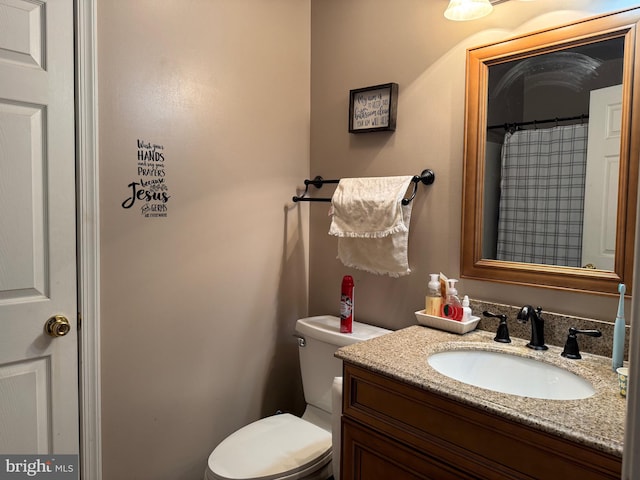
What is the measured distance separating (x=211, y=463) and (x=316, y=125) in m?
1.42

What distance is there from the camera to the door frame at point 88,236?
1.33 meters

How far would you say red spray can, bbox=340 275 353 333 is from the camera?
5.46 feet

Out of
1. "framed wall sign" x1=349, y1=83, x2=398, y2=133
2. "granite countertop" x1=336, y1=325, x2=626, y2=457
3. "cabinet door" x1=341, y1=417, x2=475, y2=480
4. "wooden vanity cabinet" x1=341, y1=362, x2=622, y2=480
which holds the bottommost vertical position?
"cabinet door" x1=341, y1=417, x2=475, y2=480

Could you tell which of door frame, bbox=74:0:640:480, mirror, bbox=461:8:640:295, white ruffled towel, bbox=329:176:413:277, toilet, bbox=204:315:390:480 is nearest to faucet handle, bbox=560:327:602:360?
mirror, bbox=461:8:640:295

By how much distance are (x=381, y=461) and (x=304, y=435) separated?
50 centimetres

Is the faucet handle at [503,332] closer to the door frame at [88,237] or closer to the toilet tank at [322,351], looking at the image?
the toilet tank at [322,351]

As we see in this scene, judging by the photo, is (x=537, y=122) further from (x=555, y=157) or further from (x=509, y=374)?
(x=509, y=374)

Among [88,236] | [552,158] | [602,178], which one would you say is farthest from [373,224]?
Result: [88,236]

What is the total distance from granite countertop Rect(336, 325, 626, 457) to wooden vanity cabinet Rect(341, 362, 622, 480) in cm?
2

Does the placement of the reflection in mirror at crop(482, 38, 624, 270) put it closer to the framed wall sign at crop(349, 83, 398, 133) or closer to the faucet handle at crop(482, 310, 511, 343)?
the faucet handle at crop(482, 310, 511, 343)

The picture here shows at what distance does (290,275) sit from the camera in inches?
78.1

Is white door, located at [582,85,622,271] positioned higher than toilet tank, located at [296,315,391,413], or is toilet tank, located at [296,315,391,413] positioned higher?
white door, located at [582,85,622,271]

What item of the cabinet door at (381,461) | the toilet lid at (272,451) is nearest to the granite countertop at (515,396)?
the cabinet door at (381,461)

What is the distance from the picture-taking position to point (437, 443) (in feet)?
3.28
